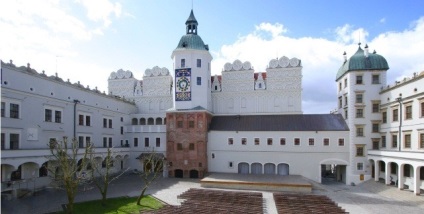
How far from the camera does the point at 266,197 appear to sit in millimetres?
26734

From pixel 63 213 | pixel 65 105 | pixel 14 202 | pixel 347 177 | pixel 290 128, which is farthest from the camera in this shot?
pixel 290 128

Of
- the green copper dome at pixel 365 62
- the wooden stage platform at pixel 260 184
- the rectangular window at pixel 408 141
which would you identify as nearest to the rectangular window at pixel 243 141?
the wooden stage platform at pixel 260 184

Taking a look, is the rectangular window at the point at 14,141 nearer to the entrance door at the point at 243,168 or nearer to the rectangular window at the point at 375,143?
the entrance door at the point at 243,168

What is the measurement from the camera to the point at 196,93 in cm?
4003

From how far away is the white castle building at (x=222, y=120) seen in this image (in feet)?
92.2

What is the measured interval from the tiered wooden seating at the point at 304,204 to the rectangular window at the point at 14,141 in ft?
80.8

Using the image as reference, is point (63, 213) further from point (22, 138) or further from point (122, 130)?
point (122, 130)

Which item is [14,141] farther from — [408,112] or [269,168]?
[408,112]

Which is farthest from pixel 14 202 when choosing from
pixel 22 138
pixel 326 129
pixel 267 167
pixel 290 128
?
pixel 326 129

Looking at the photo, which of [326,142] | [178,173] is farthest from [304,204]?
[178,173]

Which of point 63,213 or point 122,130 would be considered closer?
point 63,213

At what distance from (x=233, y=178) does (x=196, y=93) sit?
13.4 metres

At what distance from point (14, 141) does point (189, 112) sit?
66.5 feet

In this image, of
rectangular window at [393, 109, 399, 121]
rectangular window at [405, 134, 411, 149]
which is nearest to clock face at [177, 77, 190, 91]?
rectangular window at [393, 109, 399, 121]
